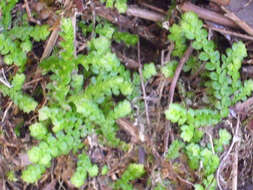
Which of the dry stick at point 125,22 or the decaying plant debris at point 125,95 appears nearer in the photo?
the decaying plant debris at point 125,95

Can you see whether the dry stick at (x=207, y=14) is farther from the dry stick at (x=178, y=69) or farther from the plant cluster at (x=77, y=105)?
the plant cluster at (x=77, y=105)

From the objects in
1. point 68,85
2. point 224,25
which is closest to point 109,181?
point 68,85

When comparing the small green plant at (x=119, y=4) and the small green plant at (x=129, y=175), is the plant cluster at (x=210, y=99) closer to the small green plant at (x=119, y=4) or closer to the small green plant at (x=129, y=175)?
the small green plant at (x=129, y=175)

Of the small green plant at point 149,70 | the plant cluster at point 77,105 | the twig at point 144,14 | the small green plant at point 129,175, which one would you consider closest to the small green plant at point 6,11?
the plant cluster at point 77,105

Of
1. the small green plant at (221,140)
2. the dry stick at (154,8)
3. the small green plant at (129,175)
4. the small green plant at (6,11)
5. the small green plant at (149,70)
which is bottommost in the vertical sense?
the small green plant at (129,175)

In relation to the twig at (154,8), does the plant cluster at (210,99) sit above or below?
below
